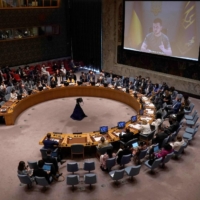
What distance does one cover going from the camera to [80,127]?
1139 centimetres

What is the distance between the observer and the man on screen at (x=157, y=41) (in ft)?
49.1

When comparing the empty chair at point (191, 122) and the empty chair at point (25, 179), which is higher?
the empty chair at point (191, 122)

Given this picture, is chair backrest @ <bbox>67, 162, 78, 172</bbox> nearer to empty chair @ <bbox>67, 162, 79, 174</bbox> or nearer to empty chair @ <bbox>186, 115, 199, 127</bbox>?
empty chair @ <bbox>67, 162, 79, 174</bbox>

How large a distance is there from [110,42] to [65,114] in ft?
26.7

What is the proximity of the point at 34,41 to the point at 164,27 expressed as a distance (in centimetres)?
956

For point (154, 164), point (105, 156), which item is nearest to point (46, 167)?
point (105, 156)

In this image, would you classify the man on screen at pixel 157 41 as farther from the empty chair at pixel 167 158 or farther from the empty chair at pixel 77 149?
the empty chair at pixel 77 149

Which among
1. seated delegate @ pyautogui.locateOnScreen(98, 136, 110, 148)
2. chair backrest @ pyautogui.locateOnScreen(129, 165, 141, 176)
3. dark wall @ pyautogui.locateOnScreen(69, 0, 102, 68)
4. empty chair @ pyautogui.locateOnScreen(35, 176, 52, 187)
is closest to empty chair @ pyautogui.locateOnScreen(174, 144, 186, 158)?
chair backrest @ pyautogui.locateOnScreen(129, 165, 141, 176)

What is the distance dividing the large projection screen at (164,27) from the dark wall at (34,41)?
19.8 feet

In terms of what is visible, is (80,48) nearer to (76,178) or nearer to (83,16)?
(83,16)

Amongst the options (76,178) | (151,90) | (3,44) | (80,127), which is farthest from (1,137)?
(3,44)

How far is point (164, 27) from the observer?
48.5ft

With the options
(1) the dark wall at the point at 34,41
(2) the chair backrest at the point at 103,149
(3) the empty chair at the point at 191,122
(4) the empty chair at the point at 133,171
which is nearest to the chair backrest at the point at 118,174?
(4) the empty chair at the point at 133,171

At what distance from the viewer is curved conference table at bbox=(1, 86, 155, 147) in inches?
356
